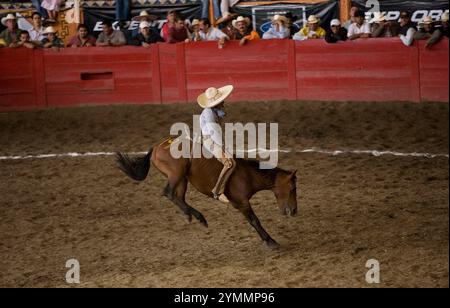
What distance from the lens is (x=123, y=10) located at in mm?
17281

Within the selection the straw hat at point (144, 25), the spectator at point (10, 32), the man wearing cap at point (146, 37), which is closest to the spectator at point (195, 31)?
the man wearing cap at point (146, 37)

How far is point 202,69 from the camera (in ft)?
50.5

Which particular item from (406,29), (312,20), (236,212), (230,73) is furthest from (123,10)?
(236,212)

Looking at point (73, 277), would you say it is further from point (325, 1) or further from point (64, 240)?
point (325, 1)

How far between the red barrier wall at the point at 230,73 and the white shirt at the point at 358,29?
0.28 meters

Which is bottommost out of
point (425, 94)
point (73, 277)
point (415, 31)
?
point (73, 277)

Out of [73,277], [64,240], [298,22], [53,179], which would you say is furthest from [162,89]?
[73,277]

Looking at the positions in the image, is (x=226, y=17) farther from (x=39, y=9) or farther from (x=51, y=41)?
(x=39, y=9)

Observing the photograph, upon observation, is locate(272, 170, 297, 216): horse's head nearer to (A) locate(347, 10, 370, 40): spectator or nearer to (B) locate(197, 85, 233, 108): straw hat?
(B) locate(197, 85, 233, 108): straw hat

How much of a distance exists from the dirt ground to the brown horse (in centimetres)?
40

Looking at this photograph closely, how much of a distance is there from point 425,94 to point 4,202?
6816 millimetres

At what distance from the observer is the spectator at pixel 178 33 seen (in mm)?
15555

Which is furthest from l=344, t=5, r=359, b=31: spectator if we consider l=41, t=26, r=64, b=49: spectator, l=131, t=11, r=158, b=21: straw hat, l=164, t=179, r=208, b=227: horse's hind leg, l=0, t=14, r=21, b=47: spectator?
l=164, t=179, r=208, b=227: horse's hind leg

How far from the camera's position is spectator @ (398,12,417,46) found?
45.0ft
